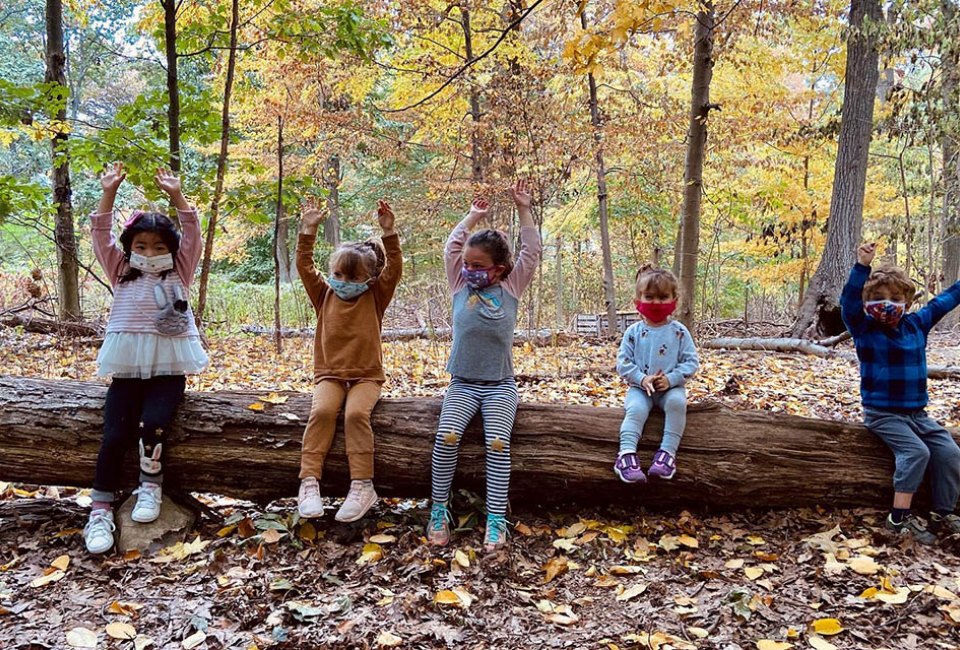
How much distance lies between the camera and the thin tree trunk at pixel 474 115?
10.4m

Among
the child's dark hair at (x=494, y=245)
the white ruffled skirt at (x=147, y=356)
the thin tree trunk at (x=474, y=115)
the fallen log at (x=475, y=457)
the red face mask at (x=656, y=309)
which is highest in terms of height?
the thin tree trunk at (x=474, y=115)

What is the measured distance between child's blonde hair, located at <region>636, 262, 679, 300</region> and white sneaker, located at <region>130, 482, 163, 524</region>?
2.89m

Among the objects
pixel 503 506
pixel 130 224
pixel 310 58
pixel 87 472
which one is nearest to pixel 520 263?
pixel 503 506

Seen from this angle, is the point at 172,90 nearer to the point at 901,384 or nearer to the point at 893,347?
the point at 893,347

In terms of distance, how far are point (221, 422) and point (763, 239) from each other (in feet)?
40.9

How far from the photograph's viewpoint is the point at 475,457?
3.43m

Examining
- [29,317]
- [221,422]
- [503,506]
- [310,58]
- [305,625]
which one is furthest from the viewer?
[29,317]

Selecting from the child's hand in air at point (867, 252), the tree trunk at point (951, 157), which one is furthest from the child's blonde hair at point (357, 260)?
the tree trunk at point (951, 157)

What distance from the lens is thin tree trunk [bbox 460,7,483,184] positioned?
10.4 meters

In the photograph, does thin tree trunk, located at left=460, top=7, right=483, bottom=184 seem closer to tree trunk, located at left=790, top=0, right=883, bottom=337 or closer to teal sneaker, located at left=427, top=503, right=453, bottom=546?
tree trunk, located at left=790, top=0, right=883, bottom=337

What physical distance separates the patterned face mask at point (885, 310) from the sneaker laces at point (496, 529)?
2.32 meters

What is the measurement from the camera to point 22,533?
3.35m

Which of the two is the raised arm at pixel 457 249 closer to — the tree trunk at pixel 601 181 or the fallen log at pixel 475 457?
the fallen log at pixel 475 457

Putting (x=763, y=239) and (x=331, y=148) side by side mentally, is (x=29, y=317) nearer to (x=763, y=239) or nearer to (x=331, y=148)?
(x=331, y=148)
